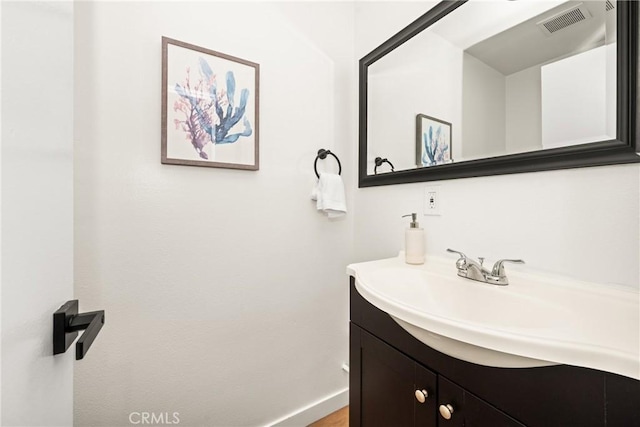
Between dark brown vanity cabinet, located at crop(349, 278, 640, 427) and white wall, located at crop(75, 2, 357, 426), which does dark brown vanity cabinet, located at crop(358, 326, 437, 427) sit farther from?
white wall, located at crop(75, 2, 357, 426)

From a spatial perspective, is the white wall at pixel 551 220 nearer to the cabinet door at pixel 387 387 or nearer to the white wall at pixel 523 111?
the white wall at pixel 523 111

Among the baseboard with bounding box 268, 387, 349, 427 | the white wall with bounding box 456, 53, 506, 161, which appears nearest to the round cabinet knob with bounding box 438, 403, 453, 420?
the white wall with bounding box 456, 53, 506, 161

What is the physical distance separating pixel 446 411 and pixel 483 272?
1.34 feet

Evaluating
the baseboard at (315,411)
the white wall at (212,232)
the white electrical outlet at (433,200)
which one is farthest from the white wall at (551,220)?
the baseboard at (315,411)

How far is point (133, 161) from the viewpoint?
971 mm

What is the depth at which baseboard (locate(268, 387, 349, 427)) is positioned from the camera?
131cm

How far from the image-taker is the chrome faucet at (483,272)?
779 millimetres

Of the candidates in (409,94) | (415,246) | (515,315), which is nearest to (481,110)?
(409,94)

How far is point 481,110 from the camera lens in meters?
0.95

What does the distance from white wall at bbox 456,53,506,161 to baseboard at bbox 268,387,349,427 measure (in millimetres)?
1401

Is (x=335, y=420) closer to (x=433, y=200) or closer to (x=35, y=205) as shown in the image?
(x=433, y=200)

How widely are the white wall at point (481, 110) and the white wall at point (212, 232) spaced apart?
0.65 m

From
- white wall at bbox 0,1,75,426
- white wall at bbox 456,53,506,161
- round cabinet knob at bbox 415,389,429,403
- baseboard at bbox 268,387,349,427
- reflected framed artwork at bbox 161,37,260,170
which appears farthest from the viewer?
baseboard at bbox 268,387,349,427

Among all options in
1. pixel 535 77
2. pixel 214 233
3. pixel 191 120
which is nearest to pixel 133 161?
pixel 191 120
